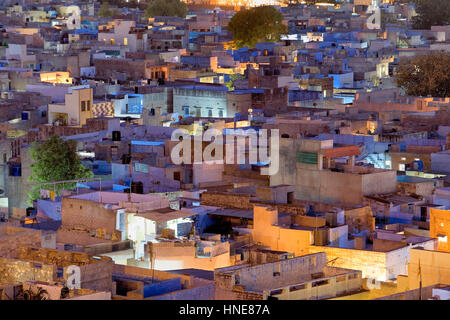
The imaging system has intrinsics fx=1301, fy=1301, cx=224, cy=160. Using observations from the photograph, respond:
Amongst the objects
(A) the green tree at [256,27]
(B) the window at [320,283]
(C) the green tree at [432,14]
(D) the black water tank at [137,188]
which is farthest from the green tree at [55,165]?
(C) the green tree at [432,14]

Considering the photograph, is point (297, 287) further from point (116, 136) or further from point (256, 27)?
point (256, 27)

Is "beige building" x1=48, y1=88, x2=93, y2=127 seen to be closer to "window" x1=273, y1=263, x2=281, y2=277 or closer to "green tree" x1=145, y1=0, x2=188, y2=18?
"window" x1=273, y1=263, x2=281, y2=277

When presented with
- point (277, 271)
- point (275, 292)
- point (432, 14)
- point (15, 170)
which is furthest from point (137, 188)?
point (432, 14)

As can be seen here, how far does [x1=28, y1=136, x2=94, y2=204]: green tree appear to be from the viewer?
20.9 m

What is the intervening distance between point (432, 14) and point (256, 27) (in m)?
16.8

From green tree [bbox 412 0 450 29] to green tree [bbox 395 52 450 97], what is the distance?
91.9 feet

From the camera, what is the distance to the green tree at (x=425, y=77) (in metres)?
37.3

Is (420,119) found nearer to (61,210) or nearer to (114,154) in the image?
Answer: (114,154)

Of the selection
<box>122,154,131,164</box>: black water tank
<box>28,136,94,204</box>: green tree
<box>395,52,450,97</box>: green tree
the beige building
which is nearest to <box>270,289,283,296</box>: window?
<box>122,154,131,164</box>: black water tank

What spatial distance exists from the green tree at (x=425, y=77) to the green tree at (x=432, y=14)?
28.0 m

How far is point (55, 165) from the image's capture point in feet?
68.9

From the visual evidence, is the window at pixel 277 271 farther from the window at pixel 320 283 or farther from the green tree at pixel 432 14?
the green tree at pixel 432 14

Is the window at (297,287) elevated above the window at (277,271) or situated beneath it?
situated beneath
